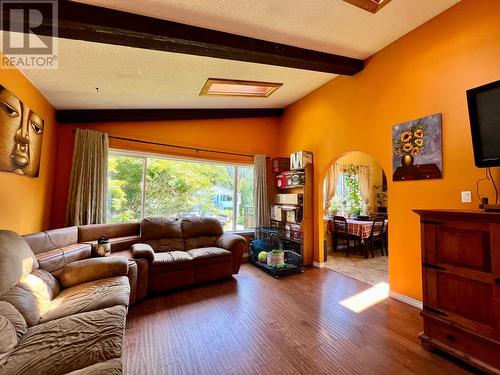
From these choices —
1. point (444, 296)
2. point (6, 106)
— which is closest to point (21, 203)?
point (6, 106)

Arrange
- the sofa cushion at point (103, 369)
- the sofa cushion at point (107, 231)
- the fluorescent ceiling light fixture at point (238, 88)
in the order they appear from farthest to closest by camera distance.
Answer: the fluorescent ceiling light fixture at point (238, 88) → the sofa cushion at point (107, 231) → the sofa cushion at point (103, 369)

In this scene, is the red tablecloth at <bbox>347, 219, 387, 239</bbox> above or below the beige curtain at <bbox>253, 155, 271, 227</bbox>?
below

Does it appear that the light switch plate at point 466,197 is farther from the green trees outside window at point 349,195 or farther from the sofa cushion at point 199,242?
the green trees outside window at point 349,195

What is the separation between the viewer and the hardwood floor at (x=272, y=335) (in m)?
1.72

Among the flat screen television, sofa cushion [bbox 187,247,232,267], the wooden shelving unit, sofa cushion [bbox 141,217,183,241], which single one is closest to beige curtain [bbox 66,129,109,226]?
sofa cushion [bbox 141,217,183,241]

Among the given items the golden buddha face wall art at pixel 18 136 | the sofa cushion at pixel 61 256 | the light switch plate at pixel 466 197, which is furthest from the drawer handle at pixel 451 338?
the golden buddha face wall art at pixel 18 136

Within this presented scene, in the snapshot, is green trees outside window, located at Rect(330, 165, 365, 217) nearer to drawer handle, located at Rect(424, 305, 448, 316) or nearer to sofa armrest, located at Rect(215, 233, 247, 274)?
sofa armrest, located at Rect(215, 233, 247, 274)

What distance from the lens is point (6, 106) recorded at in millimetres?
2074

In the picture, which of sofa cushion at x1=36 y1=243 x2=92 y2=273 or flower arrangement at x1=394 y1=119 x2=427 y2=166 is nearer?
sofa cushion at x1=36 y1=243 x2=92 y2=273

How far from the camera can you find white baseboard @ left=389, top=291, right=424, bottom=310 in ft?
8.69

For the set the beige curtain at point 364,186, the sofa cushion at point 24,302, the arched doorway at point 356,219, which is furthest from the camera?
the beige curtain at point 364,186

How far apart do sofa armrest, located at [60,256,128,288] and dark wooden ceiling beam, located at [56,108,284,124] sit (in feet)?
7.86

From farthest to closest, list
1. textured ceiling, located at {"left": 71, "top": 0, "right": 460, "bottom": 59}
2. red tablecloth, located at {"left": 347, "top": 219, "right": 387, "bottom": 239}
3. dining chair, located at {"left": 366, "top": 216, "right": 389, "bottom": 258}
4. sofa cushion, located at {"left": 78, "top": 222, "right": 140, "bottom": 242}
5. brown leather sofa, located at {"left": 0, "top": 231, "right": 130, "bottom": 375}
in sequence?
dining chair, located at {"left": 366, "top": 216, "right": 389, "bottom": 258}
red tablecloth, located at {"left": 347, "top": 219, "right": 387, "bottom": 239}
sofa cushion, located at {"left": 78, "top": 222, "right": 140, "bottom": 242}
textured ceiling, located at {"left": 71, "top": 0, "right": 460, "bottom": 59}
brown leather sofa, located at {"left": 0, "top": 231, "right": 130, "bottom": 375}

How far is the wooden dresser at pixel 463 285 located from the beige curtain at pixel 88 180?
422 cm
